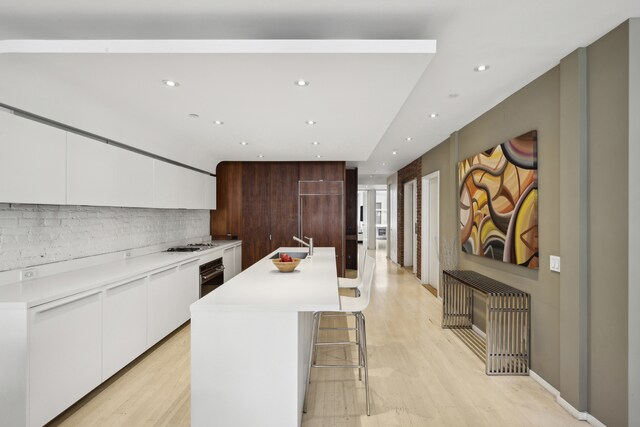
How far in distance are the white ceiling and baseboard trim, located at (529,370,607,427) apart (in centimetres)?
246

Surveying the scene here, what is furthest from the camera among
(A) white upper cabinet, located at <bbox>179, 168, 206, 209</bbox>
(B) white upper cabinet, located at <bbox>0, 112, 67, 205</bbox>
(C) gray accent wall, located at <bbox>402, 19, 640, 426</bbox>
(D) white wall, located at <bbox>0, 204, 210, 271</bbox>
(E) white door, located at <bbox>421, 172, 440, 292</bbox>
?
(E) white door, located at <bbox>421, 172, 440, 292</bbox>

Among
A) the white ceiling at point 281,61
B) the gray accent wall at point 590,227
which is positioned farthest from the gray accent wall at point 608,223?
the white ceiling at point 281,61

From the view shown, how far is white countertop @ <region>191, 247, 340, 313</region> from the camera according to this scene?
184 cm

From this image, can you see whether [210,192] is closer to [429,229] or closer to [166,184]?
[166,184]

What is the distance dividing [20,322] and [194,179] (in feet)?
10.6

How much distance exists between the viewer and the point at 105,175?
2904mm

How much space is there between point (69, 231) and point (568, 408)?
165 inches

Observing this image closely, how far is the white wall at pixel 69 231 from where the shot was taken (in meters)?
2.40

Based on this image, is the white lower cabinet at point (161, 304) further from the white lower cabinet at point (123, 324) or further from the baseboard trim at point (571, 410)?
the baseboard trim at point (571, 410)

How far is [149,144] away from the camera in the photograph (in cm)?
362

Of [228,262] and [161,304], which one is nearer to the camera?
[161,304]

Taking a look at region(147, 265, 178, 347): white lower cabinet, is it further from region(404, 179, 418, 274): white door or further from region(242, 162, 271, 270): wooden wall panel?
region(404, 179, 418, 274): white door

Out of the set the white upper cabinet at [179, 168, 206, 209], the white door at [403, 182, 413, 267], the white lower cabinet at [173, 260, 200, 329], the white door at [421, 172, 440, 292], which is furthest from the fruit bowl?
the white door at [403, 182, 413, 267]

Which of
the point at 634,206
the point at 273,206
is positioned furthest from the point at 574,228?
the point at 273,206
